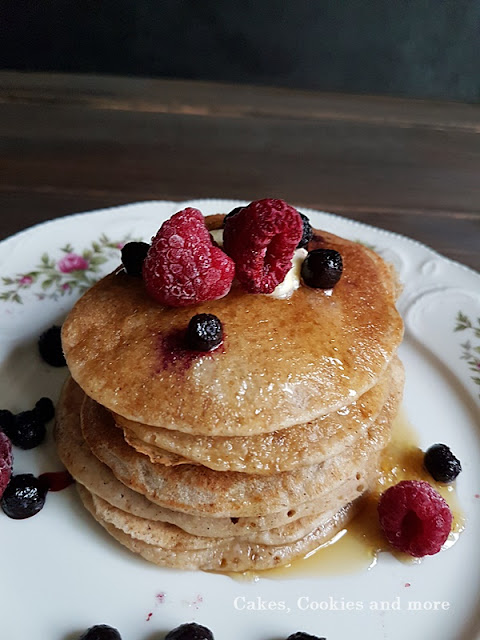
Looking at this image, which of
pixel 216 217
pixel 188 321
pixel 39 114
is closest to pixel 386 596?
pixel 188 321

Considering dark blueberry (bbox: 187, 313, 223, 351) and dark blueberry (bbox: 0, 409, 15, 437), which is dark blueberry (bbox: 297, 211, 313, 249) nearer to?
dark blueberry (bbox: 187, 313, 223, 351)

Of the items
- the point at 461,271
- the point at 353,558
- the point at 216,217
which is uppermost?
the point at 216,217

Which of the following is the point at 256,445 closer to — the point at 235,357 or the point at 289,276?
the point at 235,357

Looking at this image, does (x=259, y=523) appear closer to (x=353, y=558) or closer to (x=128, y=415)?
(x=353, y=558)

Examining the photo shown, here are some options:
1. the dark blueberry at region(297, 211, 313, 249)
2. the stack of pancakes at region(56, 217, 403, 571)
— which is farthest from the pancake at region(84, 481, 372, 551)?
the dark blueberry at region(297, 211, 313, 249)

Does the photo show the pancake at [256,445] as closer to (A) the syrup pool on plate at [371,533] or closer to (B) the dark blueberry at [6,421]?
(A) the syrup pool on plate at [371,533]

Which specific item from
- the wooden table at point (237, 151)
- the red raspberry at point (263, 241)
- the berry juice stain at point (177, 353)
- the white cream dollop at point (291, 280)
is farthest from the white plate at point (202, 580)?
the wooden table at point (237, 151)

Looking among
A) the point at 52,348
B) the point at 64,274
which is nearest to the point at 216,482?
the point at 52,348

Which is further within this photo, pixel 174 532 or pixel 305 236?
pixel 305 236
